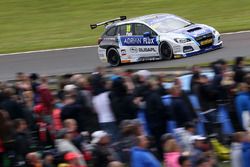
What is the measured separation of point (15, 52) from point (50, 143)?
17.6 metres

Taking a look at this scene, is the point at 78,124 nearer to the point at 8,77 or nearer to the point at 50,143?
the point at 50,143

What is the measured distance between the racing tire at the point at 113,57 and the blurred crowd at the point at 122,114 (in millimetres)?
9927

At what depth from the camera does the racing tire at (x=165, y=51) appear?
22734 mm

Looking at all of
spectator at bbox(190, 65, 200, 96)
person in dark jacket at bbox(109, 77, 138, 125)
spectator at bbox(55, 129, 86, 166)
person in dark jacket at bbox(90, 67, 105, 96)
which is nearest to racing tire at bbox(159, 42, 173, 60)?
person in dark jacket at bbox(90, 67, 105, 96)

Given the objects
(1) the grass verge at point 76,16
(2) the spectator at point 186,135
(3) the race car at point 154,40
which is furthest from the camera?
(1) the grass verge at point 76,16

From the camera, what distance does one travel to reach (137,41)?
23.5 meters

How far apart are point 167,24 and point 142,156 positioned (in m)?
14.4

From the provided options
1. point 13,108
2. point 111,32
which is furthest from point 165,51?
point 13,108

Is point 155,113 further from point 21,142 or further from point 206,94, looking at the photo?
point 21,142

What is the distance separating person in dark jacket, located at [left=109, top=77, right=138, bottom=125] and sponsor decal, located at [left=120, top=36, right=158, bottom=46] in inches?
409

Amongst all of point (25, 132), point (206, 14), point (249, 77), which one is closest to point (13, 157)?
point (25, 132)

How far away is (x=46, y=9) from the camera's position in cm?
3981

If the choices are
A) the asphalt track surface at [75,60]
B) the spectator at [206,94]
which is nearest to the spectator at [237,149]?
the spectator at [206,94]

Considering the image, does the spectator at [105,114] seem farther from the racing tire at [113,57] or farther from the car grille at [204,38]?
the racing tire at [113,57]
